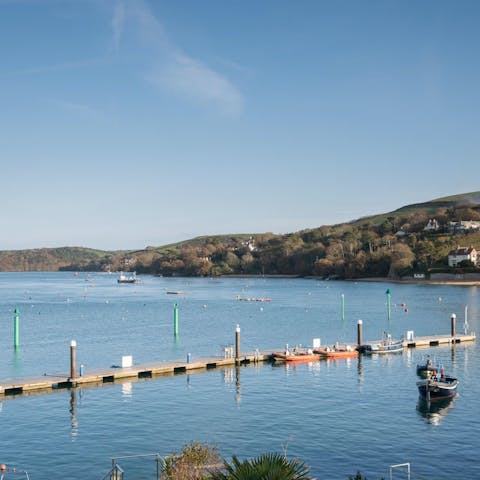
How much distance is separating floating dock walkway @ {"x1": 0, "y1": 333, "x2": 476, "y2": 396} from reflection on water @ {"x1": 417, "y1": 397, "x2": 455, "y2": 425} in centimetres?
2029

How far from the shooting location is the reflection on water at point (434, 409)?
1699 inches

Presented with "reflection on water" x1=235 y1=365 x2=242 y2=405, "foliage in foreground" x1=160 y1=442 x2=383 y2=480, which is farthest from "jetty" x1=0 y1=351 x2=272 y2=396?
"foliage in foreground" x1=160 y1=442 x2=383 y2=480

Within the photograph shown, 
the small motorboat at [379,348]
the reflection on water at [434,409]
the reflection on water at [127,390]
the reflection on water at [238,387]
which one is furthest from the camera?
the small motorboat at [379,348]

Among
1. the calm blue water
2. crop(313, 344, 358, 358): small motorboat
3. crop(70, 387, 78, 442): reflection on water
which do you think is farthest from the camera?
crop(313, 344, 358, 358): small motorboat

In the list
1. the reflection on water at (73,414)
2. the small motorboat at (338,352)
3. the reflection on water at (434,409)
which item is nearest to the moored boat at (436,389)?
the reflection on water at (434,409)

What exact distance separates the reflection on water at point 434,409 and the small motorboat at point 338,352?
19570 millimetres

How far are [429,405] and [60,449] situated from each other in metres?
24.9

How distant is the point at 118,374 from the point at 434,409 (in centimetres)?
2528

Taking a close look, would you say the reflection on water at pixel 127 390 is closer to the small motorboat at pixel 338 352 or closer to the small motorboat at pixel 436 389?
the small motorboat at pixel 338 352

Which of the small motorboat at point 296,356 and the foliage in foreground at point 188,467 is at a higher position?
the foliage in foreground at point 188,467

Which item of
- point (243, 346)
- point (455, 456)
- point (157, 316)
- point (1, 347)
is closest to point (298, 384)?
→ point (455, 456)

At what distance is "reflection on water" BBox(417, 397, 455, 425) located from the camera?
4316 centimetres

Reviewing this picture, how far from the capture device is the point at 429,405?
46.4 meters

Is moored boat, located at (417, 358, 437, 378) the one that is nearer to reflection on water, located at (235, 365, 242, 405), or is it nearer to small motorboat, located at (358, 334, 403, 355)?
small motorboat, located at (358, 334, 403, 355)
